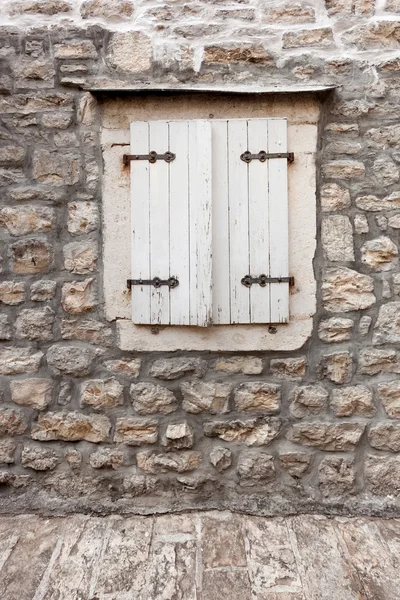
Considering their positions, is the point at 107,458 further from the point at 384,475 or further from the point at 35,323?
the point at 384,475

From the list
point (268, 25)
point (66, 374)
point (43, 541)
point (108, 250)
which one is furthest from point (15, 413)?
point (268, 25)

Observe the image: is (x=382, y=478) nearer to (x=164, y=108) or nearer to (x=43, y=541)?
(x=43, y=541)

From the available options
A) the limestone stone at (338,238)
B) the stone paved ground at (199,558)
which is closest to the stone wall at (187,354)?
the limestone stone at (338,238)

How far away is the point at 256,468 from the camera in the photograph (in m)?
2.48

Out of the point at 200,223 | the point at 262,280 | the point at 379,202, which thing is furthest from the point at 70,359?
the point at 379,202

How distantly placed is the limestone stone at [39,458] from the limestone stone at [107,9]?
2563 mm

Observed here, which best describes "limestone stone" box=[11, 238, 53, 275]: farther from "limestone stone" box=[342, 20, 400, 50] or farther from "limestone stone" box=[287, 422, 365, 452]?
"limestone stone" box=[342, 20, 400, 50]

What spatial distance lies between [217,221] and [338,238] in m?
0.71

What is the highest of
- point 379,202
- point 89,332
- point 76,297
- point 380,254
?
point 379,202

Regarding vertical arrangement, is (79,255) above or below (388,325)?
above

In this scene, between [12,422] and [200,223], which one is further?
[12,422]

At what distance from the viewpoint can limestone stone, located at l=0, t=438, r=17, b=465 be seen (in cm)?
252

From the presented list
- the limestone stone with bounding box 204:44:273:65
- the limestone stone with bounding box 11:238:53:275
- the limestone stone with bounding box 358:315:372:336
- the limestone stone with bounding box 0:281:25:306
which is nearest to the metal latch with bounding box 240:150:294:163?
the limestone stone with bounding box 204:44:273:65

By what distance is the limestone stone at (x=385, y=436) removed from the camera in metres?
2.47
